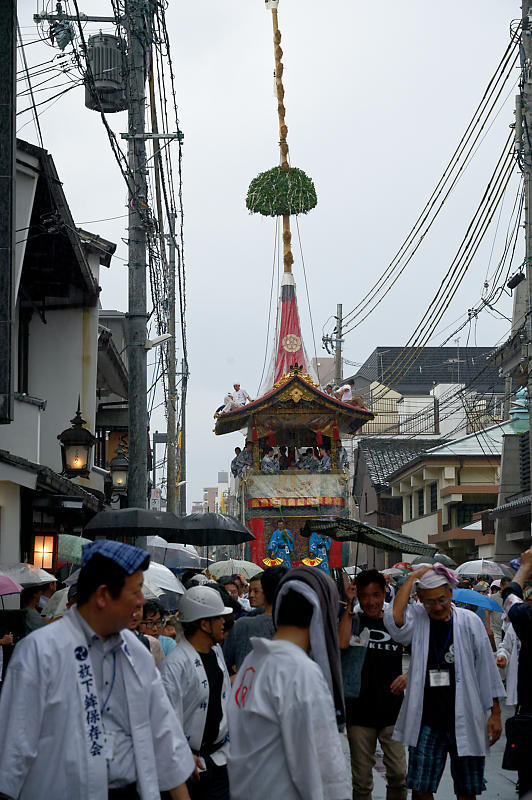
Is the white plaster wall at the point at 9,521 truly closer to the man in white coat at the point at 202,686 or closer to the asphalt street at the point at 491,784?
the asphalt street at the point at 491,784

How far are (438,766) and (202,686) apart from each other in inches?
72.0

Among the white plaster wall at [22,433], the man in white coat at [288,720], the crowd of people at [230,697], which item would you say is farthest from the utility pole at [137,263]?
the man in white coat at [288,720]

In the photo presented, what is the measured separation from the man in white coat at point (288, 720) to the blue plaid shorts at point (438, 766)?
2.39m

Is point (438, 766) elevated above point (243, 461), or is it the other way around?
point (243, 461)

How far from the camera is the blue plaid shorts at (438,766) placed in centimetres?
628

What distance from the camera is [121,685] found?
3.72m

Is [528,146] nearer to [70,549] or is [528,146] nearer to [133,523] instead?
[133,523]

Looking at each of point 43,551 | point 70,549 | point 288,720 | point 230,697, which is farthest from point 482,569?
point 288,720

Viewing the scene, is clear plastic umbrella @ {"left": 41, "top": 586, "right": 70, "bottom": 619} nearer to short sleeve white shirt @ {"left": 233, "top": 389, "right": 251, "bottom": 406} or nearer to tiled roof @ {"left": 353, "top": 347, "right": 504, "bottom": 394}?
short sleeve white shirt @ {"left": 233, "top": 389, "right": 251, "bottom": 406}

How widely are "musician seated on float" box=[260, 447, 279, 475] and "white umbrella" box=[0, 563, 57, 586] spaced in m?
24.9

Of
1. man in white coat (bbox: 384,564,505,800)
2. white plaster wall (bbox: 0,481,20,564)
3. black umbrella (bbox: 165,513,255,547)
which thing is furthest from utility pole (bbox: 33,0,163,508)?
man in white coat (bbox: 384,564,505,800)

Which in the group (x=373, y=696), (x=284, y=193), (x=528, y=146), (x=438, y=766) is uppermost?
(x=284, y=193)

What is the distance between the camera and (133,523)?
1267 cm

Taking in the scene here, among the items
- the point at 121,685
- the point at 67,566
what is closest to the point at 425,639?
the point at 121,685
